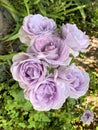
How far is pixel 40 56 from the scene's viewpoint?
4.82 ft

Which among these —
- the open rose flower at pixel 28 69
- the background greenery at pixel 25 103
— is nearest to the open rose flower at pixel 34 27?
the open rose flower at pixel 28 69

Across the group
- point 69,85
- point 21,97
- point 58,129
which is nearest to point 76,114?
point 58,129

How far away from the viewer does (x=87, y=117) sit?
245 cm

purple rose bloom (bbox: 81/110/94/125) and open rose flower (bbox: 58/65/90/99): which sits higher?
open rose flower (bbox: 58/65/90/99)

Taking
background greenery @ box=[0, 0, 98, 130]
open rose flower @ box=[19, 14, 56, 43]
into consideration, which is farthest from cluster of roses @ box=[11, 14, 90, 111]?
background greenery @ box=[0, 0, 98, 130]

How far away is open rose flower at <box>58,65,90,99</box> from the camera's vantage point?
158 centimetres

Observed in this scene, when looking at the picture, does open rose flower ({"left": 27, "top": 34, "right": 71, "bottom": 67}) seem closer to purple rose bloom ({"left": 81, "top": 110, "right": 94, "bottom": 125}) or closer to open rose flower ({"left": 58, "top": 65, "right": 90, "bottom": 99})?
open rose flower ({"left": 58, "top": 65, "right": 90, "bottom": 99})

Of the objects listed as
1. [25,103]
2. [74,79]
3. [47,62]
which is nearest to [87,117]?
[25,103]

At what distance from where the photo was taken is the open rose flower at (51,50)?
1474 millimetres

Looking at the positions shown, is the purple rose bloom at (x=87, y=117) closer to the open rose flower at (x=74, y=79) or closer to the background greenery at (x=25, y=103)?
the background greenery at (x=25, y=103)

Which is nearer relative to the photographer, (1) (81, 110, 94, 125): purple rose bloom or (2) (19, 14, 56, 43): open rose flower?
(2) (19, 14, 56, 43): open rose flower

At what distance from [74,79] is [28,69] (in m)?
0.24

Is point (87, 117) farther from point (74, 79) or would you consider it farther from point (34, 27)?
point (34, 27)

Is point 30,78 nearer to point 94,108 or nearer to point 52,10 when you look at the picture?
point 52,10
